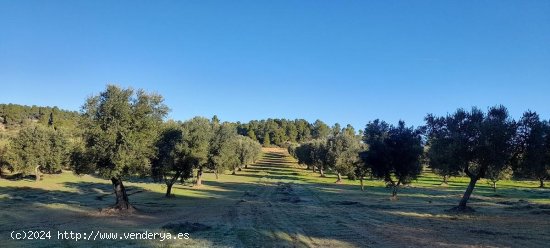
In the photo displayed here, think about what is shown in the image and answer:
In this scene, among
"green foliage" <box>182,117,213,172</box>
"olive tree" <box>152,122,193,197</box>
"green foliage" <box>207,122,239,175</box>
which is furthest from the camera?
"green foliage" <box>207,122,239,175</box>

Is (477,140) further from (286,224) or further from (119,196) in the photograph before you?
(119,196)

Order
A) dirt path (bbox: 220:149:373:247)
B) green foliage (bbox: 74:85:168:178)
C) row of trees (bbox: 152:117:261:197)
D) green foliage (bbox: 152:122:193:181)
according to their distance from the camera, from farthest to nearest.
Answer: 1. green foliage (bbox: 152:122:193:181)
2. row of trees (bbox: 152:117:261:197)
3. green foliage (bbox: 74:85:168:178)
4. dirt path (bbox: 220:149:373:247)

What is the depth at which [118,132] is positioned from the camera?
38.4 m

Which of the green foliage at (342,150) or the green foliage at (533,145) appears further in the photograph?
the green foliage at (342,150)

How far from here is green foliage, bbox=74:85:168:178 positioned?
37.8 metres

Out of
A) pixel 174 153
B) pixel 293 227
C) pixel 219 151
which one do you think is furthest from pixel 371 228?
pixel 219 151

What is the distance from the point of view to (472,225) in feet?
100

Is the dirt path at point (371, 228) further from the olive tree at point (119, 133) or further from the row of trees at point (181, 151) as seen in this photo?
the row of trees at point (181, 151)

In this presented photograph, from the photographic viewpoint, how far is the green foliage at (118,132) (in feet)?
124

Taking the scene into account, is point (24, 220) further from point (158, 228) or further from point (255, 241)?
point (255, 241)

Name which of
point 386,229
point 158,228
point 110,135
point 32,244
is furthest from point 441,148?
point 32,244

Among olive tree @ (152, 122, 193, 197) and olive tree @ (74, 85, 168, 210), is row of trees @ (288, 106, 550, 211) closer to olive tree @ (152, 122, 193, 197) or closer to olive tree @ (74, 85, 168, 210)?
olive tree @ (74, 85, 168, 210)

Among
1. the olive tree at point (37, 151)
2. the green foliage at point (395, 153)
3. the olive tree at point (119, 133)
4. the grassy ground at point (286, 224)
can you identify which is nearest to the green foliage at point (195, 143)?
the grassy ground at point (286, 224)

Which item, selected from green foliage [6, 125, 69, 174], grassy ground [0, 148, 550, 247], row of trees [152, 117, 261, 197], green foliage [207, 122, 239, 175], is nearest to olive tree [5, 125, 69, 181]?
green foliage [6, 125, 69, 174]
